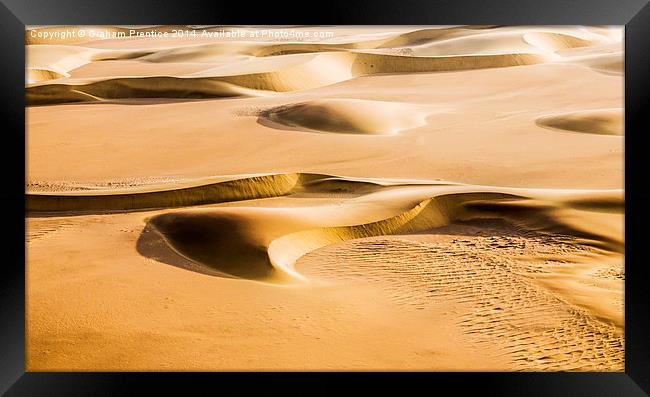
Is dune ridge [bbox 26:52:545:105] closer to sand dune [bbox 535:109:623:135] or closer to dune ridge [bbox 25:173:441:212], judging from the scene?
sand dune [bbox 535:109:623:135]

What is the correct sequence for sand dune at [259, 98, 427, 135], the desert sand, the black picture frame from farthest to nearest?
sand dune at [259, 98, 427, 135]
the desert sand
the black picture frame

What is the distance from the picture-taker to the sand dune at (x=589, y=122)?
9.95 m

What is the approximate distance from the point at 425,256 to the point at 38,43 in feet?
67.2

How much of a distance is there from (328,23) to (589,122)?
7.70 metres

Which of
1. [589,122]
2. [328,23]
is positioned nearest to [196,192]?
[328,23]

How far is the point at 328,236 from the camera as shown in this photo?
17.7 feet

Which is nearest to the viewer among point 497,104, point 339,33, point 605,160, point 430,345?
point 430,345

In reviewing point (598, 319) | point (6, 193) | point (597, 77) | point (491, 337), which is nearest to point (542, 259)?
point (598, 319)

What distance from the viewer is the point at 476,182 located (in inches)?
296

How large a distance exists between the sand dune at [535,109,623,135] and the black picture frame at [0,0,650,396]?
6.87 metres

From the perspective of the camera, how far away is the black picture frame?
10.6 feet

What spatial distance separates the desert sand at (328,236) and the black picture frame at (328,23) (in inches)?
6.4

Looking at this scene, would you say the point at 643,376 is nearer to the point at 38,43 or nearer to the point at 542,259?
the point at 542,259

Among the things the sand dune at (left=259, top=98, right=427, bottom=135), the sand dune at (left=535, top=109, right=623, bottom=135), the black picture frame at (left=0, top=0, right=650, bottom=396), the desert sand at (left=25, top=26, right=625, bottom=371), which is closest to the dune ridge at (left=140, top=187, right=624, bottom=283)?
the desert sand at (left=25, top=26, right=625, bottom=371)
